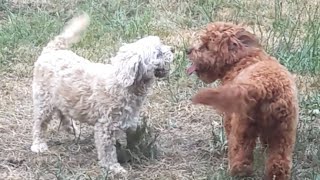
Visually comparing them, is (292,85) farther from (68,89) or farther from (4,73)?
(4,73)

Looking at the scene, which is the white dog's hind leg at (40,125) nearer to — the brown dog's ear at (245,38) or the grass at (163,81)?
the grass at (163,81)

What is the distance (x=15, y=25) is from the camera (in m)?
8.02

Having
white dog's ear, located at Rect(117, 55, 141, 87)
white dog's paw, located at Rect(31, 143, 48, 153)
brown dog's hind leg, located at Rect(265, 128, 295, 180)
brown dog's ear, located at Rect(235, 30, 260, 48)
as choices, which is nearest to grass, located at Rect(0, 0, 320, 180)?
white dog's paw, located at Rect(31, 143, 48, 153)

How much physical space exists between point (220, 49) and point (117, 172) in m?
1.12

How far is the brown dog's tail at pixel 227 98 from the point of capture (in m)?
4.32

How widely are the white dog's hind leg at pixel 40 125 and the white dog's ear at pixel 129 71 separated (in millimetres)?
797

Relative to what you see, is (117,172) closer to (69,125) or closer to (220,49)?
(69,125)

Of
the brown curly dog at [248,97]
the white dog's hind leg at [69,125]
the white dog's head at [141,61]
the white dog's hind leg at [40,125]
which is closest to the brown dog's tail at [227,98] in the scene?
the brown curly dog at [248,97]

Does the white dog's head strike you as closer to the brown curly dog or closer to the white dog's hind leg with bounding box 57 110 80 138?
the brown curly dog

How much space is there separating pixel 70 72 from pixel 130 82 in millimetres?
560

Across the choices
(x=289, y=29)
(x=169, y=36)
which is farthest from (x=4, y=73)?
(x=289, y=29)

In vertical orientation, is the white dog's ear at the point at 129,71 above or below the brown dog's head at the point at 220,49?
below

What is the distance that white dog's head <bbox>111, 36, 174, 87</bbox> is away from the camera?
16.9 feet

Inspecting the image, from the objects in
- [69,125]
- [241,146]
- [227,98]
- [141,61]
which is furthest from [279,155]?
[69,125]
